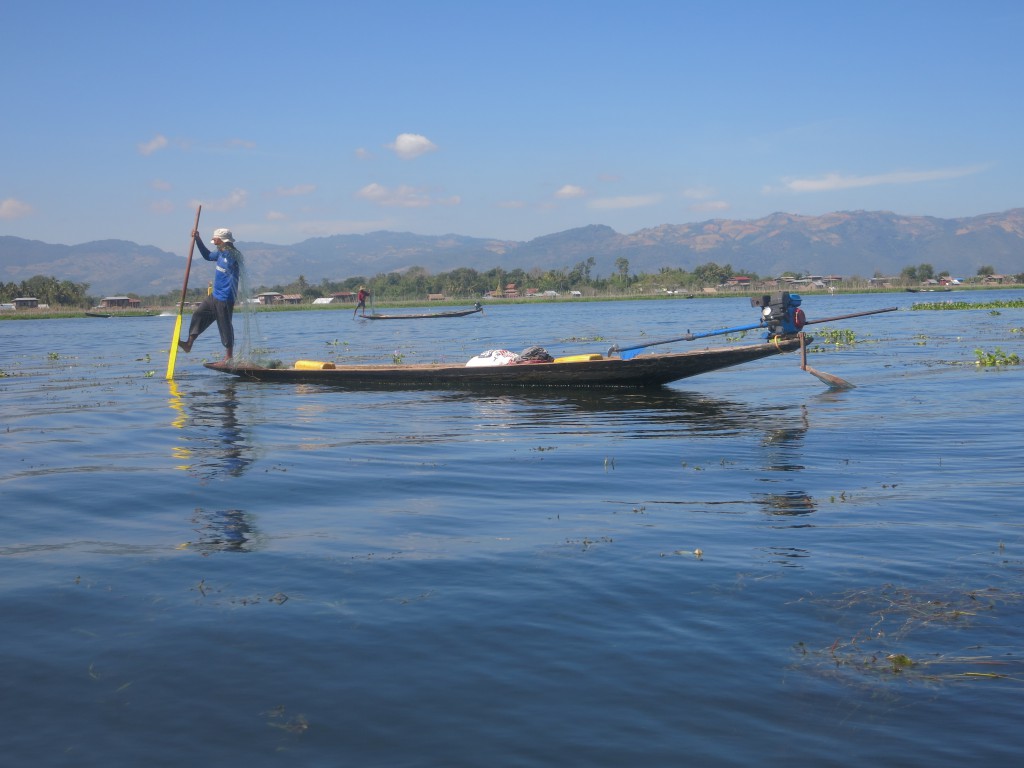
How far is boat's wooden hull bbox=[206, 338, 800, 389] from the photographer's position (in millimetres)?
13664

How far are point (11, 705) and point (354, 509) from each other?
141 inches

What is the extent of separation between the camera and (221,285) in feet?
53.5

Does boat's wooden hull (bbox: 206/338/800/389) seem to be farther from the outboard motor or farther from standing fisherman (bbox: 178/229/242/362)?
standing fisherman (bbox: 178/229/242/362)

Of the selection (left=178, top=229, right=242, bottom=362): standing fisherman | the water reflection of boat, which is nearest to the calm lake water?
the water reflection of boat

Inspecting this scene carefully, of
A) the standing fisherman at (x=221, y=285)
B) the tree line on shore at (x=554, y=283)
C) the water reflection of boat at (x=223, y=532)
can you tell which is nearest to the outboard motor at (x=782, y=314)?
the water reflection of boat at (x=223, y=532)

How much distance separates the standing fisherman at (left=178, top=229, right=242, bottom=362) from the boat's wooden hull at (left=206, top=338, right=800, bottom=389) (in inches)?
41.2

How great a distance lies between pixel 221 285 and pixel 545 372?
19.9 ft

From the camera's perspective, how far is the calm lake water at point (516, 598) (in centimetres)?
375

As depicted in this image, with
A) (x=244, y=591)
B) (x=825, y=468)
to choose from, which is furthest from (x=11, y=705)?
(x=825, y=468)

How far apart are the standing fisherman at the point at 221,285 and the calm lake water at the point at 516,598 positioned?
5.50 metres

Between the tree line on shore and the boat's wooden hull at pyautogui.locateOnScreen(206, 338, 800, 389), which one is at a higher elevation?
the tree line on shore

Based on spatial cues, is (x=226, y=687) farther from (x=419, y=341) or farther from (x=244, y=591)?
(x=419, y=341)

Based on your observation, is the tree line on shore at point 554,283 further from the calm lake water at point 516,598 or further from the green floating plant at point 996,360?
the calm lake water at point 516,598

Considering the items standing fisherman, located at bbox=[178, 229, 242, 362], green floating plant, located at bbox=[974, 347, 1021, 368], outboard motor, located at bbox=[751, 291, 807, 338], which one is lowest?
green floating plant, located at bbox=[974, 347, 1021, 368]
